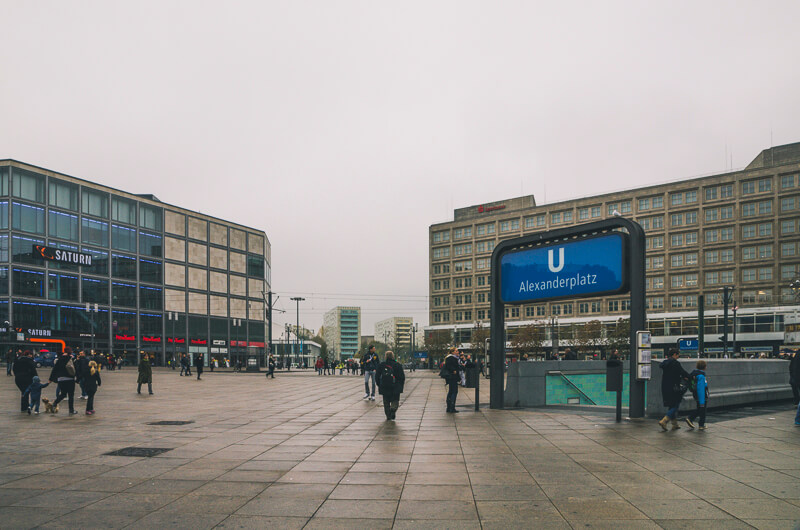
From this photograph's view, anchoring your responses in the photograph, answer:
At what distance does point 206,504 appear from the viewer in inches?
257

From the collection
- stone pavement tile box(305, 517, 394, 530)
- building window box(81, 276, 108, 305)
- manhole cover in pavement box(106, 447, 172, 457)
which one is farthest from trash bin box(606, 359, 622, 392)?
building window box(81, 276, 108, 305)

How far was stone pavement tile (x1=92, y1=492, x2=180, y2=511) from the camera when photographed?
6.38 metres

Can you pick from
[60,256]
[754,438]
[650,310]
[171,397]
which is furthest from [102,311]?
[754,438]

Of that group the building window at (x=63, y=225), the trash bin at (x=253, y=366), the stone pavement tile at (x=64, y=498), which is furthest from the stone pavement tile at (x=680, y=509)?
the building window at (x=63, y=225)

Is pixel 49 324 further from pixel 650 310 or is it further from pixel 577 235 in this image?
pixel 650 310

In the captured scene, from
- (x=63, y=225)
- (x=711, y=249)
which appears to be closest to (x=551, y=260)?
(x=63, y=225)

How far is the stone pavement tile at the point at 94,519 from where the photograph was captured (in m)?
5.71

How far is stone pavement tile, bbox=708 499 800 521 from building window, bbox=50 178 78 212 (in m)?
81.7

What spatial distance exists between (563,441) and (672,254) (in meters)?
86.9

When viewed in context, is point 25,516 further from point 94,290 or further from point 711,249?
point 711,249

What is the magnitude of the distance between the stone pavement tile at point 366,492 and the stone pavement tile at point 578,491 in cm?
170

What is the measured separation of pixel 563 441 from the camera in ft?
36.5

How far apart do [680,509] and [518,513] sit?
1646 millimetres

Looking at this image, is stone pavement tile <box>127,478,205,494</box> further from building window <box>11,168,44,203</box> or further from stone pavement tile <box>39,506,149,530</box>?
building window <box>11,168,44,203</box>
